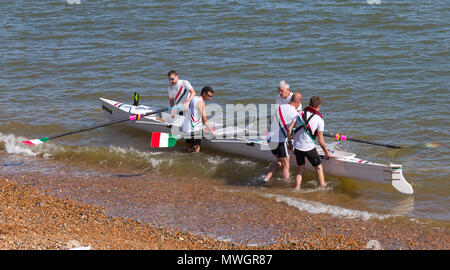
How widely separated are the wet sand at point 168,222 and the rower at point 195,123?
172cm

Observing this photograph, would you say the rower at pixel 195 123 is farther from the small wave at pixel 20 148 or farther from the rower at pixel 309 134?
the small wave at pixel 20 148

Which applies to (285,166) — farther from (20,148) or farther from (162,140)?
(20,148)

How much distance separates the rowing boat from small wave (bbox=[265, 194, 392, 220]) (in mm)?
1086

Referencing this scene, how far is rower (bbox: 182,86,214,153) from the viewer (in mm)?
11281

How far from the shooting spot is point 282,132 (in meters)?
9.74

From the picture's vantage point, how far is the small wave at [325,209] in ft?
29.3

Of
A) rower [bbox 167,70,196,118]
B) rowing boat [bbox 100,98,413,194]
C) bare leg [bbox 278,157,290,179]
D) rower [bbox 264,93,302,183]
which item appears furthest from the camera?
rower [bbox 167,70,196,118]

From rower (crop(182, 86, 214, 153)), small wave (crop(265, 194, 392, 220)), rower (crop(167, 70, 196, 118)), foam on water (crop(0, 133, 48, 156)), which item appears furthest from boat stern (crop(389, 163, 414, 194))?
foam on water (crop(0, 133, 48, 156))

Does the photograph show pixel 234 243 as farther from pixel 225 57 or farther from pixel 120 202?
pixel 225 57

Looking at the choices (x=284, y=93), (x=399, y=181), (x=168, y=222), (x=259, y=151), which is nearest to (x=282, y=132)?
(x=284, y=93)

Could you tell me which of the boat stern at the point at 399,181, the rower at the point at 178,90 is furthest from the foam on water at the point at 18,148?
the boat stern at the point at 399,181

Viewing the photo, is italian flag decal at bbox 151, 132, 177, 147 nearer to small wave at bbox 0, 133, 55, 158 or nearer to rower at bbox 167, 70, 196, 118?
rower at bbox 167, 70, 196, 118

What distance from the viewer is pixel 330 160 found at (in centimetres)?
1041
